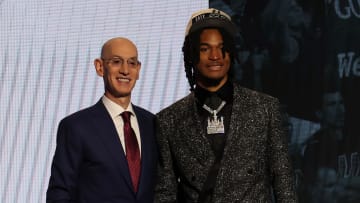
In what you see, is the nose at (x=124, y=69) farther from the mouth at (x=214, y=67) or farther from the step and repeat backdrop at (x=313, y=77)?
the step and repeat backdrop at (x=313, y=77)

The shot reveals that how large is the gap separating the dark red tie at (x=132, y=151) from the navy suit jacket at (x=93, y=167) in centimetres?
1

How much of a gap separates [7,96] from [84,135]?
6.01 feet

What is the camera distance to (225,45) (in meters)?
1.62

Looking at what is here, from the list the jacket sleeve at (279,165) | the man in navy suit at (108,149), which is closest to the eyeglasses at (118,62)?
the man in navy suit at (108,149)

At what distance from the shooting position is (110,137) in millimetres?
1694

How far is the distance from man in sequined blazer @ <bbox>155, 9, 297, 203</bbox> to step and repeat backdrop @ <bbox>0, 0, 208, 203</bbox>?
1432 millimetres

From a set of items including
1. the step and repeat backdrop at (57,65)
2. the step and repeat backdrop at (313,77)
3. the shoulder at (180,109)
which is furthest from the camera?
the step and repeat backdrop at (57,65)

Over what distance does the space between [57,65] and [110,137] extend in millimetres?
1666

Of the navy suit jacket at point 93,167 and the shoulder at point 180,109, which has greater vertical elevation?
the shoulder at point 180,109

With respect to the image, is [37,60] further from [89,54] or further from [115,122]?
[115,122]

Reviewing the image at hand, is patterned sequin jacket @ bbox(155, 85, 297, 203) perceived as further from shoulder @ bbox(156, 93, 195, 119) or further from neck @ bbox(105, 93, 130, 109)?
neck @ bbox(105, 93, 130, 109)

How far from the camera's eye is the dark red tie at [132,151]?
168cm

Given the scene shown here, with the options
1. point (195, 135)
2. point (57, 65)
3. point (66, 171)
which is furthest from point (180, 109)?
point (57, 65)

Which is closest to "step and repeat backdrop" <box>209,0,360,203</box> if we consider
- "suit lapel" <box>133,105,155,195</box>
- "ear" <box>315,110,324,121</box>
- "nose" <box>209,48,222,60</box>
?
"ear" <box>315,110,324,121</box>
